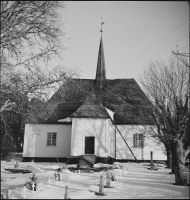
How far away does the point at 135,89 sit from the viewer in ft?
90.5

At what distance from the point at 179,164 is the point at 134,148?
12.3 m

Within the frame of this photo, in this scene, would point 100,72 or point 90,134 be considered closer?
point 90,134

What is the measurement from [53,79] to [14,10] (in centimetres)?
278

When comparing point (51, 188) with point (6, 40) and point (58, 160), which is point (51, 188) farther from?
point (58, 160)

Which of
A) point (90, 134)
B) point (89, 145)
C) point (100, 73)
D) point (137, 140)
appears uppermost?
point (100, 73)

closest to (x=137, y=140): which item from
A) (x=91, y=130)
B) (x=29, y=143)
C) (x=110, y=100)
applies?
(x=110, y=100)

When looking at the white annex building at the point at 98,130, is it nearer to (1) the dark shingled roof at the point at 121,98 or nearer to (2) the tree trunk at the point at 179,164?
(1) the dark shingled roof at the point at 121,98

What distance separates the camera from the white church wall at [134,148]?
23672 mm

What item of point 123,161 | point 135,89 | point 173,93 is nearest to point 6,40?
point 173,93

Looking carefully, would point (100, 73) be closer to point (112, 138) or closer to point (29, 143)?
point (112, 138)

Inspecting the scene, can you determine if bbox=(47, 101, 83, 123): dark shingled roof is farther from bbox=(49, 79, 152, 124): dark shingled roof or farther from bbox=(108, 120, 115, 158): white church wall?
bbox=(108, 120, 115, 158): white church wall

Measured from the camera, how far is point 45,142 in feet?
76.2

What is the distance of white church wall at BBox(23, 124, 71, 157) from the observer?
23.0 m

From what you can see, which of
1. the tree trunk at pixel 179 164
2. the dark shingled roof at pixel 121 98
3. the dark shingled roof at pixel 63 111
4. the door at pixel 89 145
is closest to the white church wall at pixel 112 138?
the dark shingled roof at pixel 121 98
